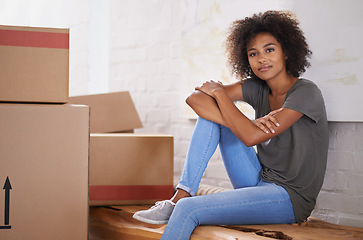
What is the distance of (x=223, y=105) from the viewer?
5.25ft

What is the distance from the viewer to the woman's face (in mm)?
1650

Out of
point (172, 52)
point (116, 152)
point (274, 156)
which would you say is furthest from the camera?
point (172, 52)

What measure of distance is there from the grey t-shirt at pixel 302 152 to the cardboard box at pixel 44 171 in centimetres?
72

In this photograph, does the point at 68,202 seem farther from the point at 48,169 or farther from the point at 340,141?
the point at 340,141

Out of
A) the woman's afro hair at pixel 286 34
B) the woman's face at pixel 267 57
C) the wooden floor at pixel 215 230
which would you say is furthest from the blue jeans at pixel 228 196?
the woman's afro hair at pixel 286 34

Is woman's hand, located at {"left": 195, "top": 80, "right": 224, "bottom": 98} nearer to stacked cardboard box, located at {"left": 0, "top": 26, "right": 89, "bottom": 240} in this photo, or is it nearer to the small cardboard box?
stacked cardboard box, located at {"left": 0, "top": 26, "right": 89, "bottom": 240}

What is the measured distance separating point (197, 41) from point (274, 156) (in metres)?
0.88

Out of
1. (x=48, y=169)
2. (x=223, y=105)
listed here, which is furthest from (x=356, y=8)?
(x=48, y=169)

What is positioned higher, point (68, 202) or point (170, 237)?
point (68, 202)

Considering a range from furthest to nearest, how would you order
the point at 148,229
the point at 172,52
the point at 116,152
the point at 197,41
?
the point at 172,52, the point at 197,41, the point at 116,152, the point at 148,229

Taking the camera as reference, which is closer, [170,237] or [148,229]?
[170,237]

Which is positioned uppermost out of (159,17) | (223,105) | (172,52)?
(159,17)

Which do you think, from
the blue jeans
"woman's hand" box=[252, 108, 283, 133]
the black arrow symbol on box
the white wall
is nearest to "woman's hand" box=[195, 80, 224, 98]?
the blue jeans

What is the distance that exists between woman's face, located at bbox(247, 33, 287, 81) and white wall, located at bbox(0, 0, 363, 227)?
0.30m
